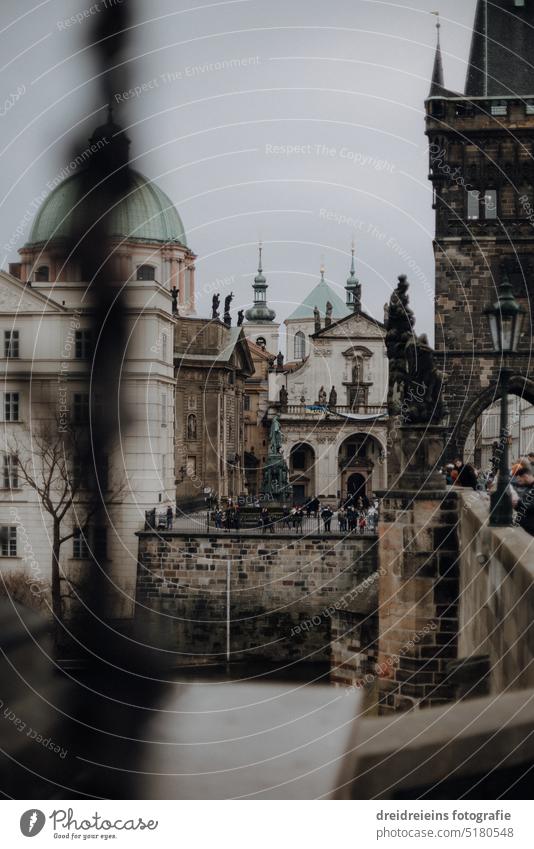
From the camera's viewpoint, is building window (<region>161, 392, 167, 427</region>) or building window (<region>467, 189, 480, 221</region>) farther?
building window (<region>467, 189, 480, 221</region>)

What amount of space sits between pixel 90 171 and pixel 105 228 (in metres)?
0.49

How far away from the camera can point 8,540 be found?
18.7 meters

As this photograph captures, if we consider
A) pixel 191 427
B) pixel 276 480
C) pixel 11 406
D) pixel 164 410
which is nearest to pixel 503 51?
pixel 164 410

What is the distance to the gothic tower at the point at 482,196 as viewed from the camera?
29.7 m

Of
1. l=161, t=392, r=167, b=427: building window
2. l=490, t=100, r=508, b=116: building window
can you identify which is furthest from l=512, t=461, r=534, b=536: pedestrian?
l=490, t=100, r=508, b=116: building window

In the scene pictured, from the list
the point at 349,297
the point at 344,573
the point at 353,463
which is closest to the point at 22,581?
the point at 344,573

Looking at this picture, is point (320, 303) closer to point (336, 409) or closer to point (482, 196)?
point (336, 409)

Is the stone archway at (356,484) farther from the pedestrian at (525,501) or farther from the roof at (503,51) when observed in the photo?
the pedestrian at (525,501)

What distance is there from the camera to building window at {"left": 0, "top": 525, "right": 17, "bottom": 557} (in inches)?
695

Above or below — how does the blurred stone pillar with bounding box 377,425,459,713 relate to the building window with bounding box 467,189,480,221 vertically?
below

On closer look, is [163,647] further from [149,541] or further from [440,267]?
[440,267]

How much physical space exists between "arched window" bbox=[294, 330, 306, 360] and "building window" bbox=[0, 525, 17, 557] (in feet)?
166

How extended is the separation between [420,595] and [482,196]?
60.4 feet

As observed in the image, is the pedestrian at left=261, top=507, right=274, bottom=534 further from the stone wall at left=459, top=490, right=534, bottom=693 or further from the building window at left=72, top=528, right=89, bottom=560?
the stone wall at left=459, top=490, right=534, bottom=693
